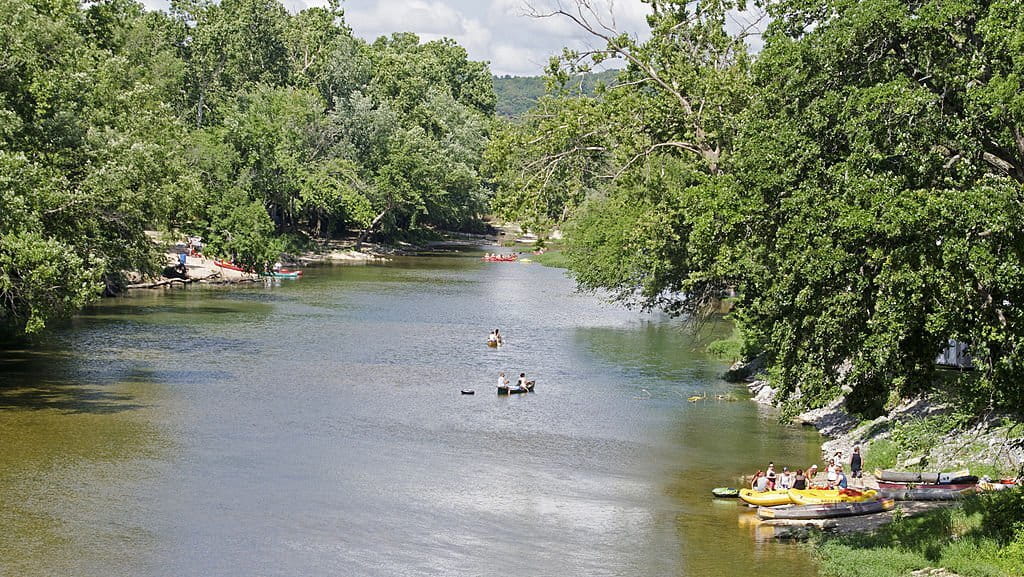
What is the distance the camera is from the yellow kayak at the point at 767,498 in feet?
87.6

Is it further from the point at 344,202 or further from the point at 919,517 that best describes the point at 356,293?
the point at 919,517

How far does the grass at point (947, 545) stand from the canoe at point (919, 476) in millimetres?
2580

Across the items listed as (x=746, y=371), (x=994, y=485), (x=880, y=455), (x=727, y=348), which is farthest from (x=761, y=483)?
(x=727, y=348)

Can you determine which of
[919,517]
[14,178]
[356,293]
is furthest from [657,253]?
[356,293]

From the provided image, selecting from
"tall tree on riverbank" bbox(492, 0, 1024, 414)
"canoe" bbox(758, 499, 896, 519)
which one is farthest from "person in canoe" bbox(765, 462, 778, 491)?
"tall tree on riverbank" bbox(492, 0, 1024, 414)

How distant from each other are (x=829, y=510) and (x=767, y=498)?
1588mm

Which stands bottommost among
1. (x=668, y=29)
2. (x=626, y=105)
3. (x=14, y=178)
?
(x=14, y=178)

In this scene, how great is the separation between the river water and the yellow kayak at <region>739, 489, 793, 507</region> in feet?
1.64

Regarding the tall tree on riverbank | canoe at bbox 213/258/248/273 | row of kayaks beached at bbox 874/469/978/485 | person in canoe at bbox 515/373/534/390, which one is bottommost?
person in canoe at bbox 515/373/534/390

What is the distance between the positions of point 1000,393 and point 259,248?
66.3m

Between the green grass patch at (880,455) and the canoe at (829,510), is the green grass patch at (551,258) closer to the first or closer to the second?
the green grass patch at (880,455)

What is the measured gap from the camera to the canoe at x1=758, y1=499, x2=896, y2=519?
25.7 meters

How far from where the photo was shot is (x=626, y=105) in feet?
106

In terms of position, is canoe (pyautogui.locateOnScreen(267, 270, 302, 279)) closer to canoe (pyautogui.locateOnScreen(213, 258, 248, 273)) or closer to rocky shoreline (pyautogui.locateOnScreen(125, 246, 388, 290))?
rocky shoreline (pyautogui.locateOnScreen(125, 246, 388, 290))
